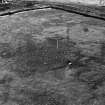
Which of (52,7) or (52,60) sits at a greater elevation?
(52,7)

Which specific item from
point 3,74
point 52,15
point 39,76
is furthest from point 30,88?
point 52,15

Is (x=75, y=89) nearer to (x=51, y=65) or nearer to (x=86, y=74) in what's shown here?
(x=86, y=74)

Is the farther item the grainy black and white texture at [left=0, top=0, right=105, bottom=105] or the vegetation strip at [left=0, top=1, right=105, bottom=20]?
the vegetation strip at [left=0, top=1, right=105, bottom=20]

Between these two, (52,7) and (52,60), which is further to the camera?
(52,7)

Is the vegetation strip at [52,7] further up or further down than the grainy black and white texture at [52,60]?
further up

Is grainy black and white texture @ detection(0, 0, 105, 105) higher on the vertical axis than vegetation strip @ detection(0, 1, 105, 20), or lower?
lower

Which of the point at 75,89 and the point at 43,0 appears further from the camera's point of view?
the point at 43,0

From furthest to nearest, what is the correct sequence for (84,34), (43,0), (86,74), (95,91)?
(43,0) < (84,34) < (86,74) < (95,91)

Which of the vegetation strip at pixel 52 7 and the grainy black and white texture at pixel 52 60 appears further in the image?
the vegetation strip at pixel 52 7
